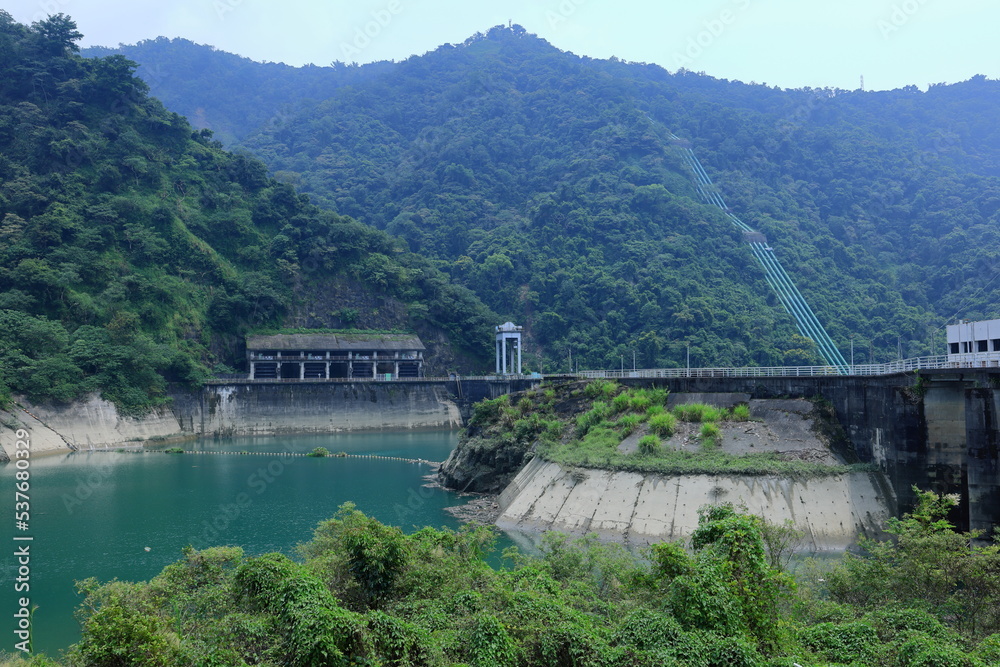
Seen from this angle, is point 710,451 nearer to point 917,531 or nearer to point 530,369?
point 917,531

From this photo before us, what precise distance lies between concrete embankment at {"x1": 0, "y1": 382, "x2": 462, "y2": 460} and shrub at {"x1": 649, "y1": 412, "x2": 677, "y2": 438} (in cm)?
5221

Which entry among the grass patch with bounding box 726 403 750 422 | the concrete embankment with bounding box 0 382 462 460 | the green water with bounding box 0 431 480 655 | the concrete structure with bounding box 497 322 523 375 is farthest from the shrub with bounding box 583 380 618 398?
the concrete structure with bounding box 497 322 523 375

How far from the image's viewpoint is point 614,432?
42.9 metres

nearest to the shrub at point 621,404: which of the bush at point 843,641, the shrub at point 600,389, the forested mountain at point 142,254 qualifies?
the shrub at point 600,389

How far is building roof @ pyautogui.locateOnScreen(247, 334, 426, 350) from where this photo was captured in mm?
92875

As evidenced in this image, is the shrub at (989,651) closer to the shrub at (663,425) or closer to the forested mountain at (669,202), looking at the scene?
the shrub at (663,425)

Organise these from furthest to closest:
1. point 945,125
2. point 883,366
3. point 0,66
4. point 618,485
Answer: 1. point 945,125
2. point 0,66
3. point 883,366
4. point 618,485

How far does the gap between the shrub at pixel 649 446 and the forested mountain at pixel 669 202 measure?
65258 millimetres

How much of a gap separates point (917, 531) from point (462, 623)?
1361cm

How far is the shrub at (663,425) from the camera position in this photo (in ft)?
133

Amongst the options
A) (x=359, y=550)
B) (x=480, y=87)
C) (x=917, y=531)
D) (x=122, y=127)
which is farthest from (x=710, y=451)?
(x=480, y=87)

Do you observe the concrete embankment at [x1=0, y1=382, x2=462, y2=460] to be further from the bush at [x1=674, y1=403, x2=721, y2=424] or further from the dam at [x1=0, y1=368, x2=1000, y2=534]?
the bush at [x1=674, y1=403, x2=721, y2=424]

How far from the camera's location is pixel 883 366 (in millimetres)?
39812

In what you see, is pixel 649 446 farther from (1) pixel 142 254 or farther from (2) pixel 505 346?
(1) pixel 142 254
